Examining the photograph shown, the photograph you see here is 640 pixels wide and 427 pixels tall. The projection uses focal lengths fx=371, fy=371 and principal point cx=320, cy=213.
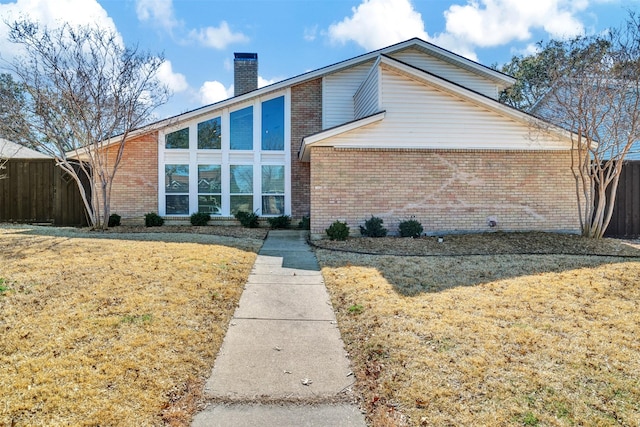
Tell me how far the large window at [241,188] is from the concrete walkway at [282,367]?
7.60m

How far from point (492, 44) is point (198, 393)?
23143 millimetres

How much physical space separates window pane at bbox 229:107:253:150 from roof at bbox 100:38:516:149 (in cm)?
46

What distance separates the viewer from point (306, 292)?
5.75m

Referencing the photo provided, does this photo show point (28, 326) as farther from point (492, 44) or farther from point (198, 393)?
point (492, 44)

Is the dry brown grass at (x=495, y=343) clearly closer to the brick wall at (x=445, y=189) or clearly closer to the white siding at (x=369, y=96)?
the brick wall at (x=445, y=189)

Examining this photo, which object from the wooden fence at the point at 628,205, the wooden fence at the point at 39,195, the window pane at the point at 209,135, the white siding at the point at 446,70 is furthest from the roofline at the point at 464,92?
the wooden fence at the point at 39,195

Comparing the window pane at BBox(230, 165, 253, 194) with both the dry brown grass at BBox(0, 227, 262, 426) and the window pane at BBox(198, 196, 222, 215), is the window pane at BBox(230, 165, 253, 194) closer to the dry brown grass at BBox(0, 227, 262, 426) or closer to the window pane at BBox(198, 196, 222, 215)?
the window pane at BBox(198, 196, 222, 215)

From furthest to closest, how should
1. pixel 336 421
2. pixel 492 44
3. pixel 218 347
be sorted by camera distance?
pixel 492 44
pixel 218 347
pixel 336 421

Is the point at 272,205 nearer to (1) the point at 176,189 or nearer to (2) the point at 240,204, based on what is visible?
(2) the point at 240,204

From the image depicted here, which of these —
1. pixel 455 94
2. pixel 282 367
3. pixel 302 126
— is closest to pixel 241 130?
pixel 302 126

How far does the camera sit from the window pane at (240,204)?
13234 millimetres

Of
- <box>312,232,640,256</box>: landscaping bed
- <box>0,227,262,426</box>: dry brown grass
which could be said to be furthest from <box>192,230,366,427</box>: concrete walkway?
<box>312,232,640,256</box>: landscaping bed

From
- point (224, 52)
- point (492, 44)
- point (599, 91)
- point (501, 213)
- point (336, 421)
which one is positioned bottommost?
point (336, 421)

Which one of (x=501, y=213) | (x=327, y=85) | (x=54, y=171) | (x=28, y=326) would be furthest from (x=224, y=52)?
(x=28, y=326)
